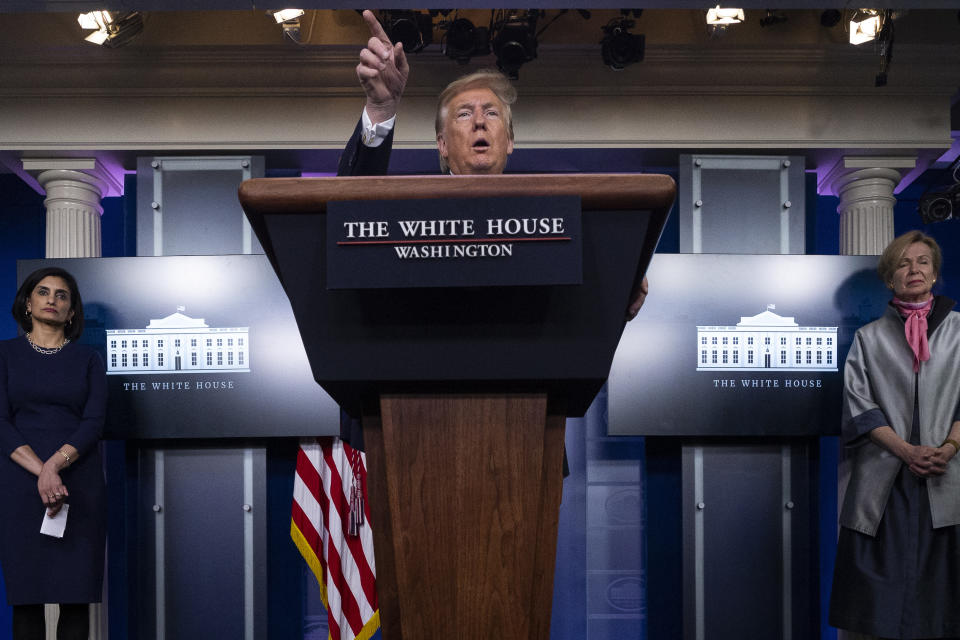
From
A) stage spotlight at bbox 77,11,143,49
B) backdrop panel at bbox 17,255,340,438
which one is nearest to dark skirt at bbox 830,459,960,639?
backdrop panel at bbox 17,255,340,438

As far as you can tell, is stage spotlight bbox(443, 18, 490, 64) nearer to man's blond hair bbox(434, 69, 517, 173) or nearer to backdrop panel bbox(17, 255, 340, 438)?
backdrop panel bbox(17, 255, 340, 438)

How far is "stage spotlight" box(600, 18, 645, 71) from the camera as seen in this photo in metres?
3.05

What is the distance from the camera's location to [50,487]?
253 centimetres

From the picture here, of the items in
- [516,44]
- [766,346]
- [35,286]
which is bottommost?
[766,346]

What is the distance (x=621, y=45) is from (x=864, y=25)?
1029 mm

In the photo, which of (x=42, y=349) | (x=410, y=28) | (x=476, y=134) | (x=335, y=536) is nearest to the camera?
(x=476, y=134)

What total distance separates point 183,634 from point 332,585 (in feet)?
2.18

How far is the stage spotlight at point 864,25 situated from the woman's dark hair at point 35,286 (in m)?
3.24

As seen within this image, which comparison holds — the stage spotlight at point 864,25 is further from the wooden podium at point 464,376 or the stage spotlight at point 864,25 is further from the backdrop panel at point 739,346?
the wooden podium at point 464,376

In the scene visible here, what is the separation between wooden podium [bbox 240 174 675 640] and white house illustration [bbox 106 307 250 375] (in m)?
2.40

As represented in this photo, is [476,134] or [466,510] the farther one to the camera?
[476,134]

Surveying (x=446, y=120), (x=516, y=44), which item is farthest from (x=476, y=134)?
(x=516, y=44)

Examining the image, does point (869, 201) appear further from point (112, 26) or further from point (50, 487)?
point (50, 487)

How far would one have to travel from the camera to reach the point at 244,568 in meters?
3.23
